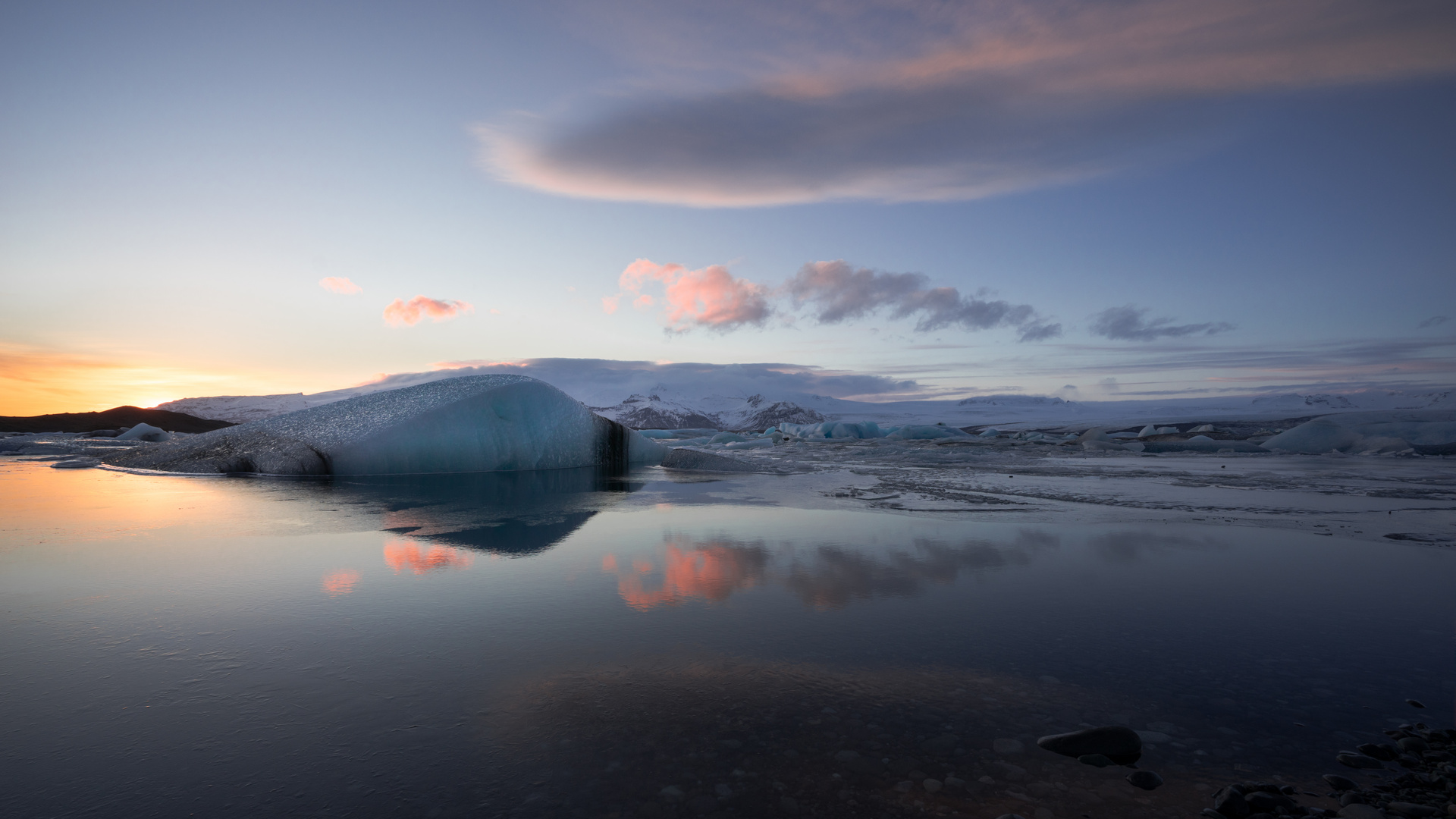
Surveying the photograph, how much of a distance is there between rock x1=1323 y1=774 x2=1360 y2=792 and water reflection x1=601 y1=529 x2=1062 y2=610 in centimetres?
Answer: 182

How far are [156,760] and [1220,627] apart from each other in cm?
398

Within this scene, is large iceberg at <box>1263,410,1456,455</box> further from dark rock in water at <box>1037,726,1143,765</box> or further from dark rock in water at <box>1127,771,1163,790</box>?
dark rock in water at <box>1127,771,1163,790</box>

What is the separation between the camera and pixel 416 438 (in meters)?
11.2

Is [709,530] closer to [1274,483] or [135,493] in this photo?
[135,493]

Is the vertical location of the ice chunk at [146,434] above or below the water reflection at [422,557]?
above

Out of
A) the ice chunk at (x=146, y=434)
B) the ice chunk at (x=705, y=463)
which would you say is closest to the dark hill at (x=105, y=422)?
the ice chunk at (x=146, y=434)

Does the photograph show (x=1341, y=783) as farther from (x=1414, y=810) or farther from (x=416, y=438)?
(x=416, y=438)

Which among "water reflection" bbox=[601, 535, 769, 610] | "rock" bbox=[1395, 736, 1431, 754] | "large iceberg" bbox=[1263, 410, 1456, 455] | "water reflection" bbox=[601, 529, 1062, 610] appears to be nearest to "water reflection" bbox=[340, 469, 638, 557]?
"water reflection" bbox=[601, 535, 769, 610]

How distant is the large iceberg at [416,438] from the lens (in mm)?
10812

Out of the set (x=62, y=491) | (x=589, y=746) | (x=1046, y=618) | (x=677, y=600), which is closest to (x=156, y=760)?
(x=589, y=746)

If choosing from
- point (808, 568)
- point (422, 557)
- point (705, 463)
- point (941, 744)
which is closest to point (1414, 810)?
point (941, 744)

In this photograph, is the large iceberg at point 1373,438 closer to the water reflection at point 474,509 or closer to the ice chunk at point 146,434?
the water reflection at point 474,509

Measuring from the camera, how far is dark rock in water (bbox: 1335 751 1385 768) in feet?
5.76

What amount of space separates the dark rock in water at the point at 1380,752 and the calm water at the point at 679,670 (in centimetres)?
7
